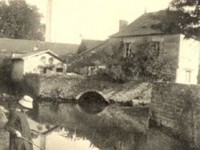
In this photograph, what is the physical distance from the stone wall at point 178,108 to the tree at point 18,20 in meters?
59.2

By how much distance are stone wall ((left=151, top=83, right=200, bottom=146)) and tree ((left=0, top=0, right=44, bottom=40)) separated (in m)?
59.2

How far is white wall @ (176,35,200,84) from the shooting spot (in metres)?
40.8

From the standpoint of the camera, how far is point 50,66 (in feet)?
165

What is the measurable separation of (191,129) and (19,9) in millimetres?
68187

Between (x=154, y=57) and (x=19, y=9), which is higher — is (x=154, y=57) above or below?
below

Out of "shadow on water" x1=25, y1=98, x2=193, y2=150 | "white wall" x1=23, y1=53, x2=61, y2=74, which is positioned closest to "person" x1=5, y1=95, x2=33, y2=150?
"shadow on water" x1=25, y1=98, x2=193, y2=150

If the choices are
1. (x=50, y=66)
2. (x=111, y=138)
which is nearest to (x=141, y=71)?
(x=50, y=66)

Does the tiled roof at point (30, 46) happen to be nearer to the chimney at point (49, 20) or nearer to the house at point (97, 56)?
the chimney at point (49, 20)

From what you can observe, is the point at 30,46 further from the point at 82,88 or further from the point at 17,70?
the point at 82,88

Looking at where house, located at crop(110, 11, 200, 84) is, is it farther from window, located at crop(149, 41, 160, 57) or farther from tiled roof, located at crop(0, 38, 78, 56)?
tiled roof, located at crop(0, 38, 78, 56)

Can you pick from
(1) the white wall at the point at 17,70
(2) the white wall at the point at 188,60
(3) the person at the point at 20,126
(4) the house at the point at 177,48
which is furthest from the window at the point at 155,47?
(3) the person at the point at 20,126

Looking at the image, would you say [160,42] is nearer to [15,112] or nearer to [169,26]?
[169,26]

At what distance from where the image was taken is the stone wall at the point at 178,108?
64.9 feet

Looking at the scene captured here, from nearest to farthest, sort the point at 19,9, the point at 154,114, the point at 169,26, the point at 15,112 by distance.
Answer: the point at 15,112 → the point at 154,114 → the point at 169,26 → the point at 19,9
